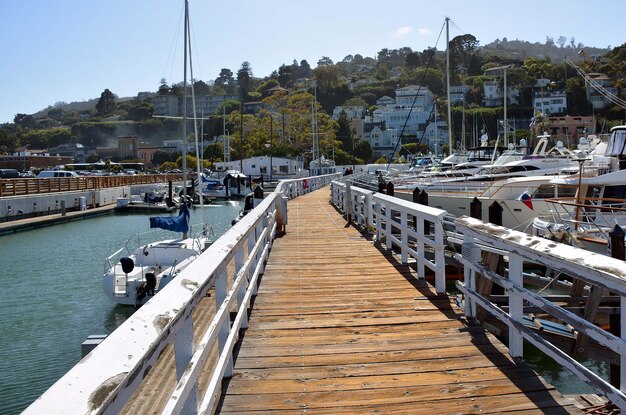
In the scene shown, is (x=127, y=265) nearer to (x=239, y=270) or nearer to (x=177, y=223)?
(x=177, y=223)

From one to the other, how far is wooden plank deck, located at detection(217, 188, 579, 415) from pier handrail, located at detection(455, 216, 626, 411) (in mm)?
368

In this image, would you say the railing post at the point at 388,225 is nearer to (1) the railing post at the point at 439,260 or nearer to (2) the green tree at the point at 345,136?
(1) the railing post at the point at 439,260

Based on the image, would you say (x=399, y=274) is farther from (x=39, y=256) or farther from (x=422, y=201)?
(x=39, y=256)

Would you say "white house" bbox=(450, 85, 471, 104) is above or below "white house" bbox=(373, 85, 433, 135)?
above

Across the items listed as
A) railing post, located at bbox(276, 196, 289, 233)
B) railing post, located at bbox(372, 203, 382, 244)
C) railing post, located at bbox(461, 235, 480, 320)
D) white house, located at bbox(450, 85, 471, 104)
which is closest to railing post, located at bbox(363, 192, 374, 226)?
railing post, located at bbox(372, 203, 382, 244)

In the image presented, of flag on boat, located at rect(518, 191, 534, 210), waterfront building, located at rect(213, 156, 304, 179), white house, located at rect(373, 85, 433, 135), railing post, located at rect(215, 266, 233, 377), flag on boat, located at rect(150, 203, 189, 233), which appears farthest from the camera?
white house, located at rect(373, 85, 433, 135)

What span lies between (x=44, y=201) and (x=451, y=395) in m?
41.9

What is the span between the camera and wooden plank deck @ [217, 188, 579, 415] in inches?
173

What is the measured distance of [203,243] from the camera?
20.5m

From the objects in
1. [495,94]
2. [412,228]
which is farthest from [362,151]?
[412,228]

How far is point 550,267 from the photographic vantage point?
4477mm

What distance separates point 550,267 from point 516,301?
2.25 ft

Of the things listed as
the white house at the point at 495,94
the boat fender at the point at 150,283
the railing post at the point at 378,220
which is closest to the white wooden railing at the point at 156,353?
the railing post at the point at 378,220

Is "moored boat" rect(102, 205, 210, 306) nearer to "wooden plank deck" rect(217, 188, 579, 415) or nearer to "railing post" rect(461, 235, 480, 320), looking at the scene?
"wooden plank deck" rect(217, 188, 579, 415)
